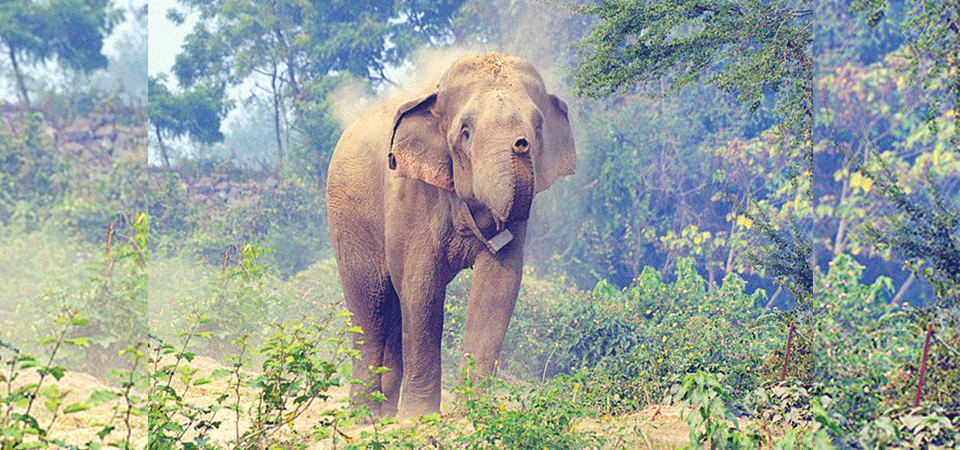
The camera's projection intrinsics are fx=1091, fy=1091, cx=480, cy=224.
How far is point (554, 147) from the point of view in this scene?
251 inches

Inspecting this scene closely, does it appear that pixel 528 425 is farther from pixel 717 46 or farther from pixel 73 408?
pixel 717 46

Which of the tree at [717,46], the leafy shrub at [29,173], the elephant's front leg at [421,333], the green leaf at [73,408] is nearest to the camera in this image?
the green leaf at [73,408]

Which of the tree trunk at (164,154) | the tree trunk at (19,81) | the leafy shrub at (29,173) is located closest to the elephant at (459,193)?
the leafy shrub at (29,173)

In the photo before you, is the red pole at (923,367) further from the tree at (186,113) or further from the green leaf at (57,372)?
the tree at (186,113)

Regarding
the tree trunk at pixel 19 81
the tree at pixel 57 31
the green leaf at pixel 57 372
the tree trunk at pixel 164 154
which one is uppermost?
the tree trunk at pixel 164 154

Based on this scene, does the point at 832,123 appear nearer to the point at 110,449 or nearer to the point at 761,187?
the point at 110,449

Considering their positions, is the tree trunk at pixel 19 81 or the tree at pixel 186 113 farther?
the tree at pixel 186 113

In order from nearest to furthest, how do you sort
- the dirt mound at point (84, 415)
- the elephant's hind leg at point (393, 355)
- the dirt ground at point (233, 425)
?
the dirt mound at point (84, 415) < the dirt ground at point (233, 425) < the elephant's hind leg at point (393, 355)

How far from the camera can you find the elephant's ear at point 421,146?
6.18 metres

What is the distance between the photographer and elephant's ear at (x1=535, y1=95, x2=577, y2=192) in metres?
6.19

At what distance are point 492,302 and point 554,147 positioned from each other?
0.98 m

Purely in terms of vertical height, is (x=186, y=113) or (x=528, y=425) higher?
(x=186, y=113)

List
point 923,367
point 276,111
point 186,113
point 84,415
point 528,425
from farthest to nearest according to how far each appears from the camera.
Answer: point 186,113 < point 276,111 < point 84,415 < point 528,425 < point 923,367

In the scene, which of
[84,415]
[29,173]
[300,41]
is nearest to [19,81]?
[29,173]
